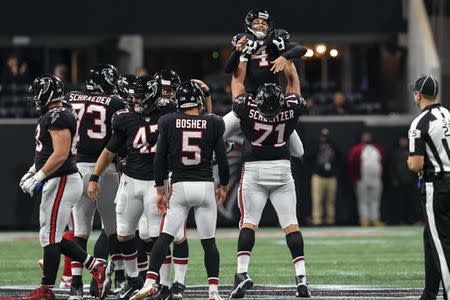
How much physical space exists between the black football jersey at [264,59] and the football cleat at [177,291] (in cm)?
238

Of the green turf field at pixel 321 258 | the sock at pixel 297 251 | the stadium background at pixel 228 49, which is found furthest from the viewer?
the stadium background at pixel 228 49

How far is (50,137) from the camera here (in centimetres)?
1129

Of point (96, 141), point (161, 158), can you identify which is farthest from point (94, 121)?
point (161, 158)

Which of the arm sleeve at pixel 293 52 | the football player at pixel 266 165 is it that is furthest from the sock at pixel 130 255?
the arm sleeve at pixel 293 52

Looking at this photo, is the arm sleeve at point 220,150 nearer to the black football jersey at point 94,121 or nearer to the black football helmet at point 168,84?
the black football helmet at point 168,84

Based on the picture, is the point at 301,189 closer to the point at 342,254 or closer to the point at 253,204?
the point at 342,254

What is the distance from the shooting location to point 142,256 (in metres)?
12.2

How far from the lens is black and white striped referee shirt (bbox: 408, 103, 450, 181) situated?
34.3ft

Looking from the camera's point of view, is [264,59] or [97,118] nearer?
[97,118]

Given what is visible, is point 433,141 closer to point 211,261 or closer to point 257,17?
point 211,261

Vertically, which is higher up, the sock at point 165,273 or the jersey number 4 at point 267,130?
the jersey number 4 at point 267,130

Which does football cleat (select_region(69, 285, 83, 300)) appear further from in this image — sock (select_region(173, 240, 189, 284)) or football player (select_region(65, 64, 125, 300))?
sock (select_region(173, 240, 189, 284))

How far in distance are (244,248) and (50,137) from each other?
225cm

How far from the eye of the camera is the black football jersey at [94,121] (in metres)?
12.5
